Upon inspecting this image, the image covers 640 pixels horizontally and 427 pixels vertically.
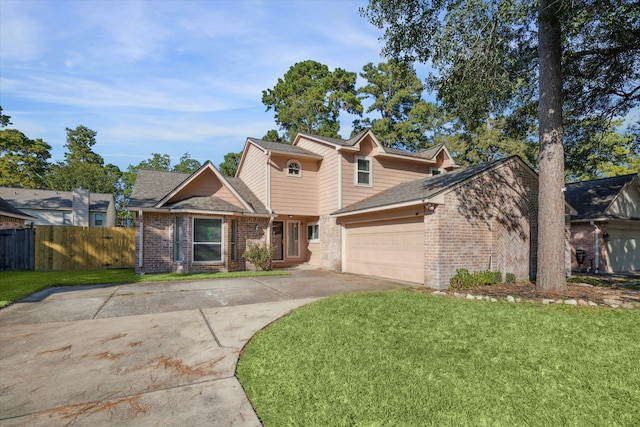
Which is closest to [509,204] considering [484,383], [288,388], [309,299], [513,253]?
[513,253]

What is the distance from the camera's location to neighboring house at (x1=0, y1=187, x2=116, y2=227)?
2972 centimetres

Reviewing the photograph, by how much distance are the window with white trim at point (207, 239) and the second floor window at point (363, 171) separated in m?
7.05

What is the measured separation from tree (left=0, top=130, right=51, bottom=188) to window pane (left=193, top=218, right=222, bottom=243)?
31963 millimetres

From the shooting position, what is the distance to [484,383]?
11.8ft

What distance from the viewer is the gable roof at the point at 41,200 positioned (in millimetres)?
29578

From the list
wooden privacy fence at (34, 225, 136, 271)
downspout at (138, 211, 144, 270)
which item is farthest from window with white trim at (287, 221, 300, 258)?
wooden privacy fence at (34, 225, 136, 271)

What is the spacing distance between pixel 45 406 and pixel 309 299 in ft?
19.0

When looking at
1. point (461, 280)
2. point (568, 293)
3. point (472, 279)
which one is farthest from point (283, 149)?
point (568, 293)

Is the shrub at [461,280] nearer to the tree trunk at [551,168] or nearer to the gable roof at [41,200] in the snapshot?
the tree trunk at [551,168]

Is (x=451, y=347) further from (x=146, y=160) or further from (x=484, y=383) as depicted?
(x=146, y=160)

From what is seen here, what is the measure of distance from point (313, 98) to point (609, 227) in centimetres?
2629

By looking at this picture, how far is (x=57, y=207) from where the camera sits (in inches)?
1188

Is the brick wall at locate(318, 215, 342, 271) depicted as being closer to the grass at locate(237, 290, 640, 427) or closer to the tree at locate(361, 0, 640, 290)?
the tree at locate(361, 0, 640, 290)

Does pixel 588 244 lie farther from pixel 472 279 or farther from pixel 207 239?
pixel 207 239
